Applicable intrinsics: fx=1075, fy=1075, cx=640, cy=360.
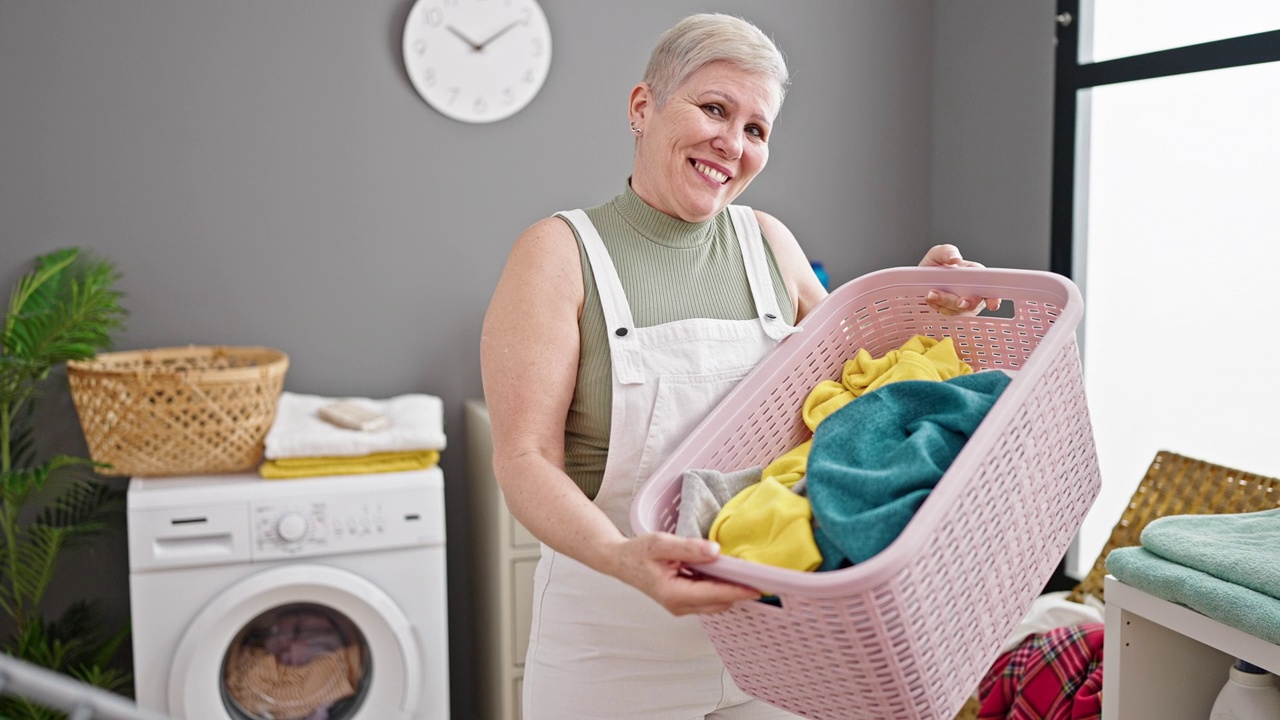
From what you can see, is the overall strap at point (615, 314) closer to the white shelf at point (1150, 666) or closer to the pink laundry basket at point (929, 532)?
the pink laundry basket at point (929, 532)

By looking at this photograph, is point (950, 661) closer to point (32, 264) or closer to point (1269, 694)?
point (1269, 694)

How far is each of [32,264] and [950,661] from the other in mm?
2451

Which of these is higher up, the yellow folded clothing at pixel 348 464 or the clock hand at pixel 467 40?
the clock hand at pixel 467 40

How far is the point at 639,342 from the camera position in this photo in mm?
1323

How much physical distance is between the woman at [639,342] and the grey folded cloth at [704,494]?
12 centimetres

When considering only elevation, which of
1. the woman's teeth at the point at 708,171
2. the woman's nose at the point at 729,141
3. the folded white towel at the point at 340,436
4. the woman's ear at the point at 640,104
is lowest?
the folded white towel at the point at 340,436

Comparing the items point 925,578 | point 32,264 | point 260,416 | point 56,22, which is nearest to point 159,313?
point 32,264

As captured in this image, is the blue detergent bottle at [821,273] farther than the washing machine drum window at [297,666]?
Yes

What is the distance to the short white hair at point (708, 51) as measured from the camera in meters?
1.29

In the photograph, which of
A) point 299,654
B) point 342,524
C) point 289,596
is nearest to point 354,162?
point 342,524

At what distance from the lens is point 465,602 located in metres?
3.02

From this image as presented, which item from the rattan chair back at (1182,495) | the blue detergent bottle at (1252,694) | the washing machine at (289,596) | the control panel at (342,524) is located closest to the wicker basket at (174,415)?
the washing machine at (289,596)

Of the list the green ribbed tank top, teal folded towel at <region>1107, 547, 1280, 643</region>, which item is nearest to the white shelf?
teal folded towel at <region>1107, 547, 1280, 643</region>

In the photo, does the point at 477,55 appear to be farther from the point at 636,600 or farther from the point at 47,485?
the point at 636,600
